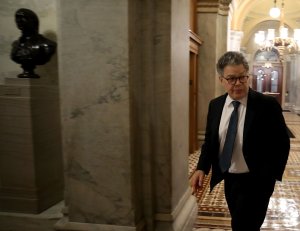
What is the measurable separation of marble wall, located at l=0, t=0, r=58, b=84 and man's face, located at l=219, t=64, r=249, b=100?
Result: 2447 mm

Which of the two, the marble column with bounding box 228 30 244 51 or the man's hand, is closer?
the man's hand

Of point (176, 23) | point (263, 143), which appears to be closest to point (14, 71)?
point (176, 23)

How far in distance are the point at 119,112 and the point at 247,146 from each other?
0.91 m

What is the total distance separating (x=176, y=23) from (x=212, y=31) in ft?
17.6

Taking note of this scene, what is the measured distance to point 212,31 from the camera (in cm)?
807

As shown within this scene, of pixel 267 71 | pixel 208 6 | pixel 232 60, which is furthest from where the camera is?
pixel 267 71

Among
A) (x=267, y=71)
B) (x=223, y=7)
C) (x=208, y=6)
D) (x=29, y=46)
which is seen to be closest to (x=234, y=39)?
(x=223, y=7)

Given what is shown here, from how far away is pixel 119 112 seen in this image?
262cm

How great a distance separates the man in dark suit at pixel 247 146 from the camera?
236cm

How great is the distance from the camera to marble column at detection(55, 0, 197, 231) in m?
2.60

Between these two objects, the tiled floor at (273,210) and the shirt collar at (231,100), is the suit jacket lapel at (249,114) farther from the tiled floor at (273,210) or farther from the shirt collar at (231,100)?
the tiled floor at (273,210)

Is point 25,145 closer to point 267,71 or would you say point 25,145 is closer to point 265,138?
point 265,138

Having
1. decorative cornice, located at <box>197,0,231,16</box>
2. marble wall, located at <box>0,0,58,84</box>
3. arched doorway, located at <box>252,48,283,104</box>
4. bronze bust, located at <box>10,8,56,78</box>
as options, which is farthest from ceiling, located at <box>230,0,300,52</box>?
bronze bust, located at <box>10,8,56,78</box>

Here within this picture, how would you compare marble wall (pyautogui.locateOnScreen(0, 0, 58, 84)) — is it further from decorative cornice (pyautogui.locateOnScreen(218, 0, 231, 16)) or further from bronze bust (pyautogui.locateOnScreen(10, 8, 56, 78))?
decorative cornice (pyautogui.locateOnScreen(218, 0, 231, 16))
